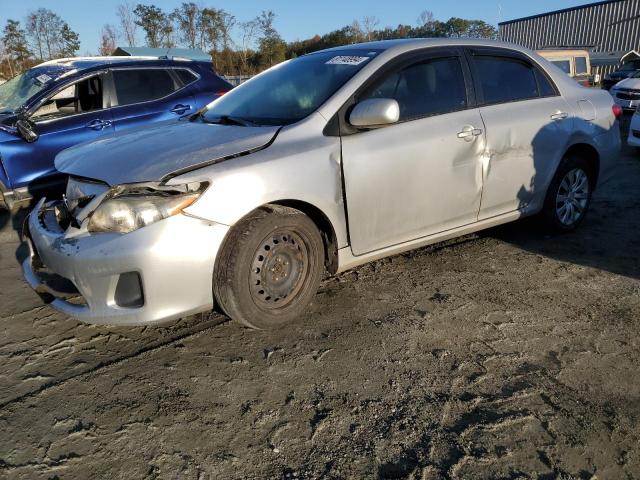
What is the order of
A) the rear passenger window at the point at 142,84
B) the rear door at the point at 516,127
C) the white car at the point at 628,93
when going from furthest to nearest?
the white car at the point at 628,93
the rear passenger window at the point at 142,84
the rear door at the point at 516,127

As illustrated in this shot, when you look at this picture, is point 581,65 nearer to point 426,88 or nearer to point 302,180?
point 426,88

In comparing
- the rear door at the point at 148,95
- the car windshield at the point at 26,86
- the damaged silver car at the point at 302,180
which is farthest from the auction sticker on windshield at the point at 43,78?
the damaged silver car at the point at 302,180

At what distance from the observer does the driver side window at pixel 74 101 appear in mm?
5570

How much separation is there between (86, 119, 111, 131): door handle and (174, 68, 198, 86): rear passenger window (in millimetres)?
1136

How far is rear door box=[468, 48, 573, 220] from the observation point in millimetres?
3832

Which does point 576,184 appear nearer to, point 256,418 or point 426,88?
point 426,88

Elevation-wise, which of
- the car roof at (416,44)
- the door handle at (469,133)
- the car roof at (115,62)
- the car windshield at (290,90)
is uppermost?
the car roof at (115,62)

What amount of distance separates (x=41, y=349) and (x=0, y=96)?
496 centimetres

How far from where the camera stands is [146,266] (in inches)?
101

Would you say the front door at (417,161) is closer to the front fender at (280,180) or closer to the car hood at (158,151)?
the front fender at (280,180)

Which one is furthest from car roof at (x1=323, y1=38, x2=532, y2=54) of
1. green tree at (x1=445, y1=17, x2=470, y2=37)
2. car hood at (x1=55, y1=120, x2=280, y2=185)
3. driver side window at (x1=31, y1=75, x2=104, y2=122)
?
green tree at (x1=445, y1=17, x2=470, y2=37)

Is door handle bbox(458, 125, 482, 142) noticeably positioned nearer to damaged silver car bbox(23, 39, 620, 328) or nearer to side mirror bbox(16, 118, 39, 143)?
damaged silver car bbox(23, 39, 620, 328)

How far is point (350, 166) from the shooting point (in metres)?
3.13

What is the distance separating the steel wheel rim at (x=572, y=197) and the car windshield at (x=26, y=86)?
528cm
